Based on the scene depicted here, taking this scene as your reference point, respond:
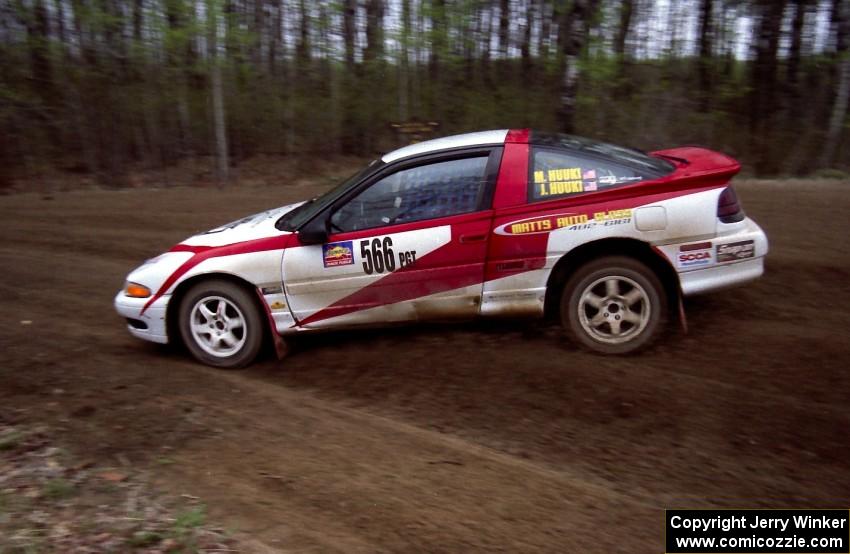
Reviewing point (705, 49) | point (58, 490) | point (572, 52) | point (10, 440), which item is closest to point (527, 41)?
point (705, 49)

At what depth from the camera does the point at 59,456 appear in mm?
4078

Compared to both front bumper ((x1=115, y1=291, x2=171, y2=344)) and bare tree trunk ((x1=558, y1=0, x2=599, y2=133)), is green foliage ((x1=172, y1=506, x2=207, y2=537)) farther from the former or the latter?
bare tree trunk ((x1=558, y1=0, x2=599, y2=133))

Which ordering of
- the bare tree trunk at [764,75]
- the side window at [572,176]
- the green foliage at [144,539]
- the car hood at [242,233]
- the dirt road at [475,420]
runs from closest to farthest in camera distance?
the green foliage at [144,539], the dirt road at [475,420], the side window at [572,176], the car hood at [242,233], the bare tree trunk at [764,75]

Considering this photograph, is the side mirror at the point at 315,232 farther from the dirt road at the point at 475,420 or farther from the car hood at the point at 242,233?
the dirt road at the point at 475,420

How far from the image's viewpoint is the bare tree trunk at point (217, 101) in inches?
555

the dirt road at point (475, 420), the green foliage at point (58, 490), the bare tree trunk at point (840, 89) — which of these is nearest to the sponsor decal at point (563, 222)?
the dirt road at point (475, 420)

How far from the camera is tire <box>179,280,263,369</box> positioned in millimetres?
5422

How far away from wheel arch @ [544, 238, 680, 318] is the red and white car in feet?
0.03

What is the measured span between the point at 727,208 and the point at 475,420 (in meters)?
2.33

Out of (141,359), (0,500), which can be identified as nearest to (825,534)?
(0,500)

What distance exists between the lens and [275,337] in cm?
547

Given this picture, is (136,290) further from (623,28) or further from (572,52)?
(623,28)

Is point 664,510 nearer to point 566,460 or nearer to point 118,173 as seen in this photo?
point 566,460

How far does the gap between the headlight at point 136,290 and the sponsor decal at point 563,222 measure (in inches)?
107
